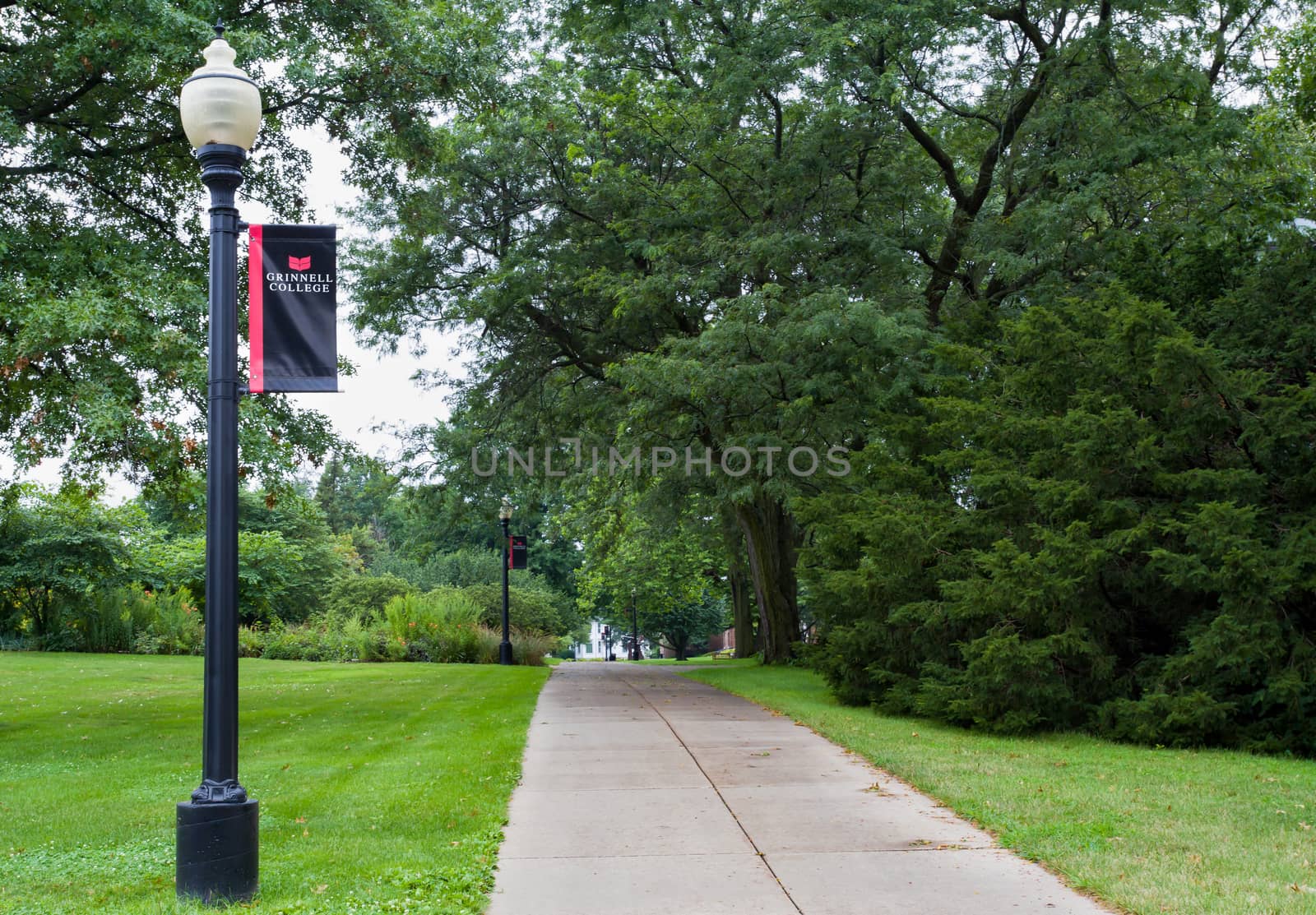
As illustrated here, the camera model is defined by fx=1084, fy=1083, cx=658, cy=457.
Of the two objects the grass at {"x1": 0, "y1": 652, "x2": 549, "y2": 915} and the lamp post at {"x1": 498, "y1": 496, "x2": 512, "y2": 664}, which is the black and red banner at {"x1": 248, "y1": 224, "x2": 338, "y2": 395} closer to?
the grass at {"x1": 0, "y1": 652, "x2": 549, "y2": 915}

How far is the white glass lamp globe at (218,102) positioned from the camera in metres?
5.91

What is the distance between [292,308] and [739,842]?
4222 mm

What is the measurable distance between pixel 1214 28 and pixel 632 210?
10423mm

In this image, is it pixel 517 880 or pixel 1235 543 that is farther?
pixel 1235 543

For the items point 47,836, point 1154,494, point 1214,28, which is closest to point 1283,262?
point 1154,494

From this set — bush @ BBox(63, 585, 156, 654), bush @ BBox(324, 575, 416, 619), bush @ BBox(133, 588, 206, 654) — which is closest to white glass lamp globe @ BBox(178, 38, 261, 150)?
bush @ BBox(133, 588, 206, 654)

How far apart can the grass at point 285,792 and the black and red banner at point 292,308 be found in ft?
8.93

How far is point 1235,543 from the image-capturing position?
10.6m

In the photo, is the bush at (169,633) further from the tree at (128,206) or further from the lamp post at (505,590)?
the tree at (128,206)

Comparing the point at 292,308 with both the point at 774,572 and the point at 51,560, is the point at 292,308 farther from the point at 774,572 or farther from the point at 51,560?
the point at 51,560

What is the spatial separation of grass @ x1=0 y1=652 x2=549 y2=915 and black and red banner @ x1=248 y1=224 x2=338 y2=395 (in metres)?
2.72

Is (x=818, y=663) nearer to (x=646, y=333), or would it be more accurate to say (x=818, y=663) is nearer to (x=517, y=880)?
(x=646, y=333)

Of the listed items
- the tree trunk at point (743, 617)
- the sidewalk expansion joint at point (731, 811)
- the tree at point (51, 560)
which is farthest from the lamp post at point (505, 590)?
the sidewalk expansion joint at point (731, 811)

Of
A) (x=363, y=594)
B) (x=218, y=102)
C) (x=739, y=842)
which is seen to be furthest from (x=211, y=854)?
(x=363, y=594)
